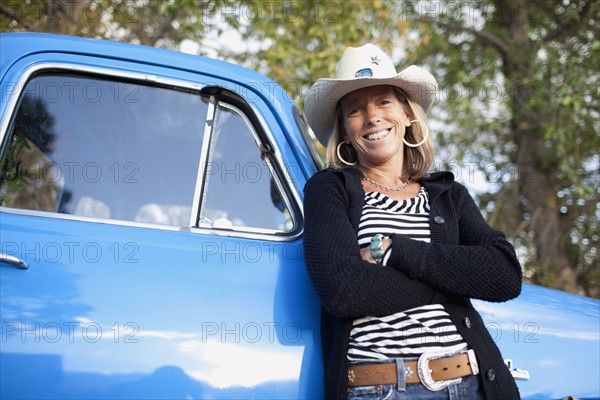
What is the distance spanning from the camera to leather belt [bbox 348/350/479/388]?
1817 millimetres

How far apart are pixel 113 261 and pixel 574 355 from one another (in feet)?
5.67

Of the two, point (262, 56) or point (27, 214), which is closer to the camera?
point (27, 214)

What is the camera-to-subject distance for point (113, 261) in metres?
1.91

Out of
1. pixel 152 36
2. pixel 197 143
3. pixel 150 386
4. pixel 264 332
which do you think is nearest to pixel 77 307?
pixel 150 386

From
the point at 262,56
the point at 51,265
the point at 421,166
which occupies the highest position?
the point at 262,56

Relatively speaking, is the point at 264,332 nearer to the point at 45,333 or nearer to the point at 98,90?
the point at 45,333

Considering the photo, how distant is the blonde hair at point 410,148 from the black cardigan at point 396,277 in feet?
1.08

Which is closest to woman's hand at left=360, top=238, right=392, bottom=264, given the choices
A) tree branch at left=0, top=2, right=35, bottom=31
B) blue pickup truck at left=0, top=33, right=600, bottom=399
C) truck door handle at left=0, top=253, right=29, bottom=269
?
blue pickup truck at left=0, top=33, right=600, bottom=399

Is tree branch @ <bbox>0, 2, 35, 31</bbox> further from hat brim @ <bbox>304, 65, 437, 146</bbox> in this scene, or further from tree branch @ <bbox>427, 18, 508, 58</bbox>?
tree branch @ <bbox>427, 18, 508, 58</bbox>

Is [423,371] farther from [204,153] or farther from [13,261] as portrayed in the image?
[13,261]

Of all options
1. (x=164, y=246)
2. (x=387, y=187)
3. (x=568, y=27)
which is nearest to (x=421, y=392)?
(x=387, y=187)

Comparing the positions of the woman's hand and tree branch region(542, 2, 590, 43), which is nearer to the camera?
the woman's hand

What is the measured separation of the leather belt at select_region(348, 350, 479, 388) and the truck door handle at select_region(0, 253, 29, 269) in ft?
3.43

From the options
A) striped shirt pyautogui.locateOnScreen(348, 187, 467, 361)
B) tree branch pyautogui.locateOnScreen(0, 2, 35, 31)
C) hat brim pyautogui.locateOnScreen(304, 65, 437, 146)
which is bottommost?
striped shirt pyautogui.locateOnScreen(348, 187, 467, 361)
